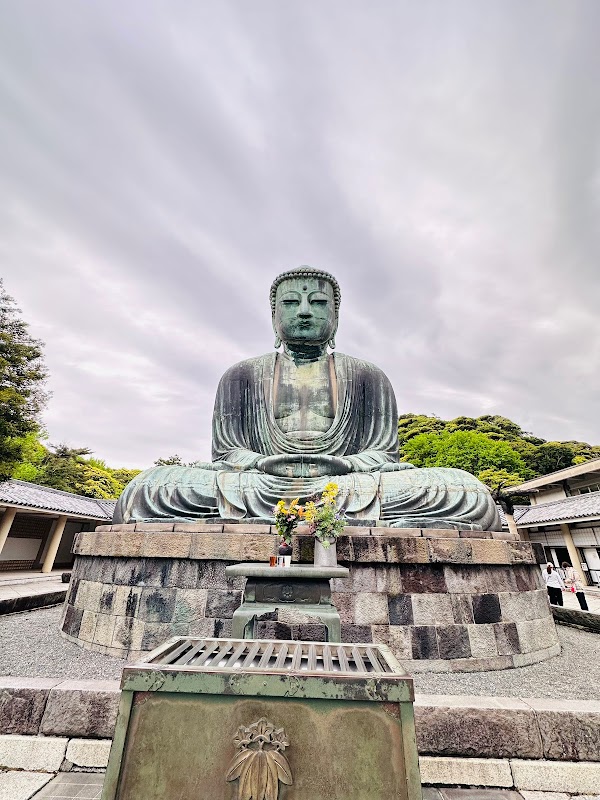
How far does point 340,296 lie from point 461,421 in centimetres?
3360

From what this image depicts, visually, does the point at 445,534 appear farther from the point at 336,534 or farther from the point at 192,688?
the point at 192,688

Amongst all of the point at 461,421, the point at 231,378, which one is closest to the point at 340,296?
the point at 231,378

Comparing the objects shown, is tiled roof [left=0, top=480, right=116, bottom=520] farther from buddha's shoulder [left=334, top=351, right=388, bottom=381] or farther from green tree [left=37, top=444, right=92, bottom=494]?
buddha's shoulder [left=334, top=351, right=388, bottom=381]

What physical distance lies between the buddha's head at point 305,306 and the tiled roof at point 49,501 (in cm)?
1217

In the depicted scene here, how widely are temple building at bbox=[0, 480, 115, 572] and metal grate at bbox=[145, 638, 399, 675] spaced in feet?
51.8

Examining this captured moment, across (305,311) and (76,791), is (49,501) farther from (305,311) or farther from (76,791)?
(76,791)

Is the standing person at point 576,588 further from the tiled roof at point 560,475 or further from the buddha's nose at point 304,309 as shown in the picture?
the buddha's nose at point 304,309

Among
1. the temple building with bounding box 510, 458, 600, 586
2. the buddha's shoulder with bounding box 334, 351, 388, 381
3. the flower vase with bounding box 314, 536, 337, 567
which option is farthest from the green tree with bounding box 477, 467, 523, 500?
the flower vase with bounding box 314, 536, 337, 567

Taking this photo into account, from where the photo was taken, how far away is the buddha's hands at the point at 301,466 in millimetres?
5922

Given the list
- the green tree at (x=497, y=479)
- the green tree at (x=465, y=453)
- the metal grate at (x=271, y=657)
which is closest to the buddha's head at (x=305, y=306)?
the metal grate at (x=271, y=657)

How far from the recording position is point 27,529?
17859 millimetres

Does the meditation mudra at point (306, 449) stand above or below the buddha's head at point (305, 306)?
below

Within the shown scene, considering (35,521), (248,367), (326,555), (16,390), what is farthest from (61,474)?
(326,555)

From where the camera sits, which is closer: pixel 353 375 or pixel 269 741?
pixel 269 741
